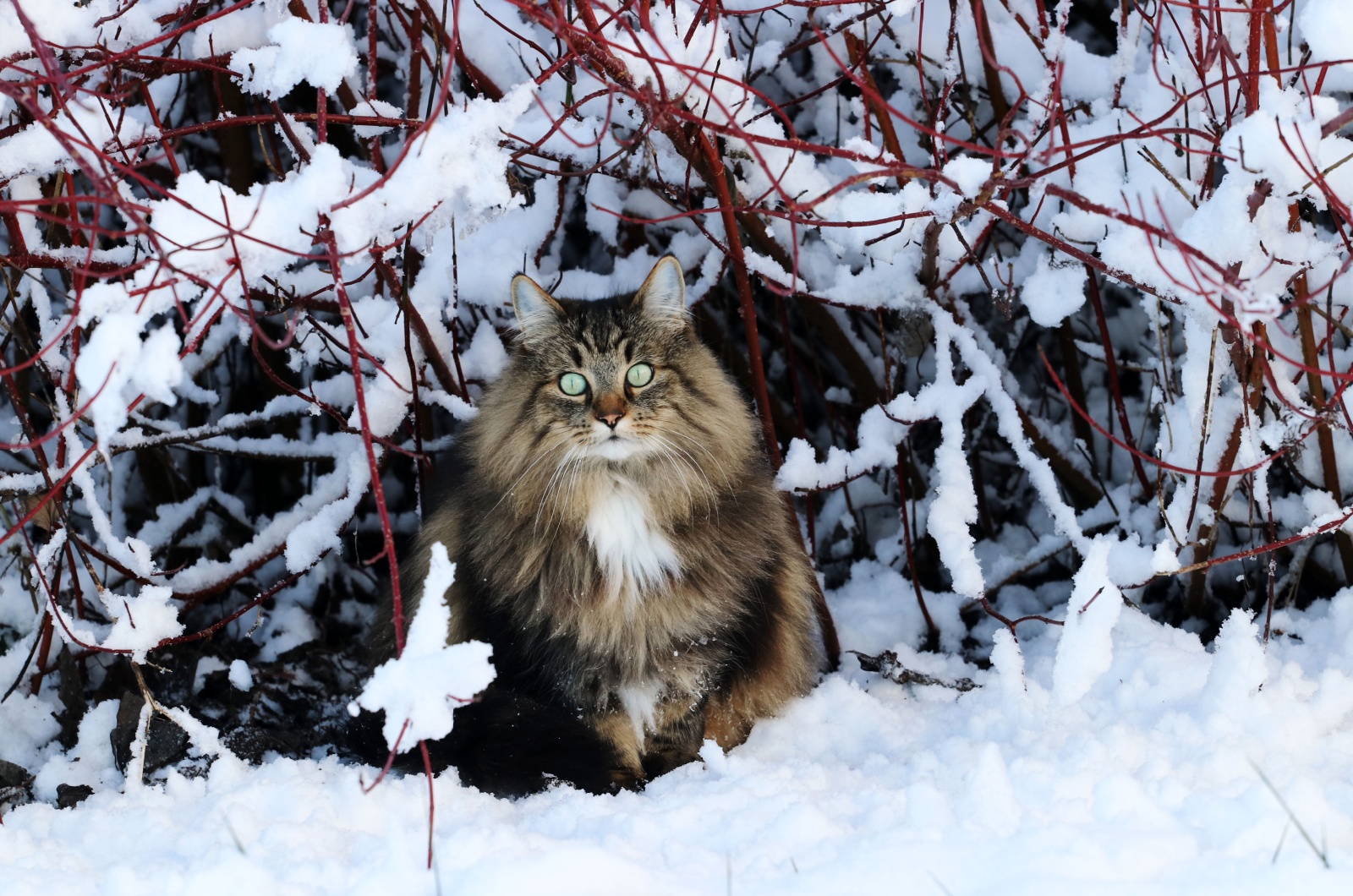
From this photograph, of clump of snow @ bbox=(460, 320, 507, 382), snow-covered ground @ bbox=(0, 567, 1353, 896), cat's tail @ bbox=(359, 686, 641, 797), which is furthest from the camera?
clump of snow @ bbox=(460, 320, 507, 382)

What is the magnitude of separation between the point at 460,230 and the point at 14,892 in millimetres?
1447

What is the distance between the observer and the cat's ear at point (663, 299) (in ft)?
8.61

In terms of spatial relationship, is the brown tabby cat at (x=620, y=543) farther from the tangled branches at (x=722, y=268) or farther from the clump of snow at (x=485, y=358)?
the clump of snow at (x=485, y=358)

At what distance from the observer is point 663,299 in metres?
2.65

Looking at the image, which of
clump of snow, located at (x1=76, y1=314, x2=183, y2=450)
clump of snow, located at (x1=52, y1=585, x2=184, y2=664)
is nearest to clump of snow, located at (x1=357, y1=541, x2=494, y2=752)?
clump of snow, located at (x1=76, y1=314, x2=183, y2=450)

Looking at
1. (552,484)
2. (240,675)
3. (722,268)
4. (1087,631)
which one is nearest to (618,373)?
(552,484)

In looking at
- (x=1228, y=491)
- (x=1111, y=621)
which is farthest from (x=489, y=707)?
(x=1228, y=491)

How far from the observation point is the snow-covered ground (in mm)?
1772

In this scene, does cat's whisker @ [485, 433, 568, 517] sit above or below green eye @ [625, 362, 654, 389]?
below

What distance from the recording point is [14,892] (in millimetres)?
1791

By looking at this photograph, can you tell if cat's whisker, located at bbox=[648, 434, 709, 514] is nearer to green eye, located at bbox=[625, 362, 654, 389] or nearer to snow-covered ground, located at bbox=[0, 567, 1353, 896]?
green eye, located at bbox=[625, 362, 654, 389]

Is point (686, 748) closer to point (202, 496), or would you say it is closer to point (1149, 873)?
point (1149, 873)

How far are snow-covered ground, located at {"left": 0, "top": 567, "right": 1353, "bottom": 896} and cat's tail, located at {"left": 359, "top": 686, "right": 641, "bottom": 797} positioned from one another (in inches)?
2.8

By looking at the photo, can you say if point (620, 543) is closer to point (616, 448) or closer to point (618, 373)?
point (616, 448)
